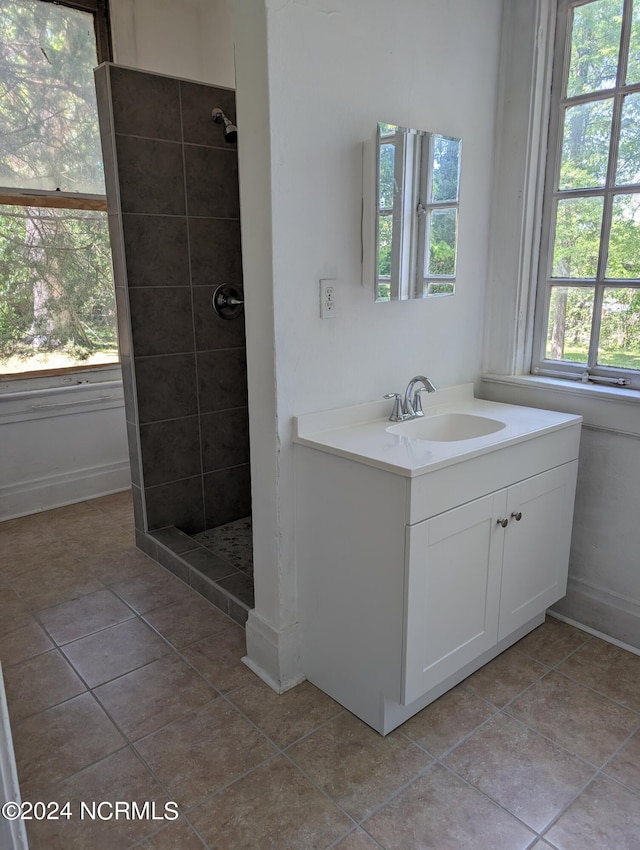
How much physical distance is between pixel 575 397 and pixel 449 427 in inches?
18.3

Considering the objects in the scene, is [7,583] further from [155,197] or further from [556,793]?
[556,793]

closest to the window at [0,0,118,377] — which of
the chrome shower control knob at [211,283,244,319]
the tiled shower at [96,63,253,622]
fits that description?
the tiled shower at [96,63,253,622]

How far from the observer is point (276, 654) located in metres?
1.95

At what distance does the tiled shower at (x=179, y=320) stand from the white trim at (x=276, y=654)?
29 cm

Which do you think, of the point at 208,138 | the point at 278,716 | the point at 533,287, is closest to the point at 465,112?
the point at 533,287

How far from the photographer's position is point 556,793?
1.57 metres

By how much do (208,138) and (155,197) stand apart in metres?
0.37

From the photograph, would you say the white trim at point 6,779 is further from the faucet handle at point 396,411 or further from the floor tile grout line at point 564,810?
the faucet handle at point 396,411

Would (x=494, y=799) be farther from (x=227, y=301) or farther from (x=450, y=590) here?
(x=227, y=301)

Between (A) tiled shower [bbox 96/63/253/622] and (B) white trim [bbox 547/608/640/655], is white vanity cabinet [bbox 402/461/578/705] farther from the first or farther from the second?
(A) tiled shower [bbox 96/63/253/622]

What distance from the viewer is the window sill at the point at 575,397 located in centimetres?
204

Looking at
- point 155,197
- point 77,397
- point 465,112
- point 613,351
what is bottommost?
point 77,397

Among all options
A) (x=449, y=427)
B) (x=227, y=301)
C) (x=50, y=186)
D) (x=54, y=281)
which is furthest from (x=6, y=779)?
(x=50, y=186)

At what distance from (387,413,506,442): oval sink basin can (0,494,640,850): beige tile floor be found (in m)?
0.78
